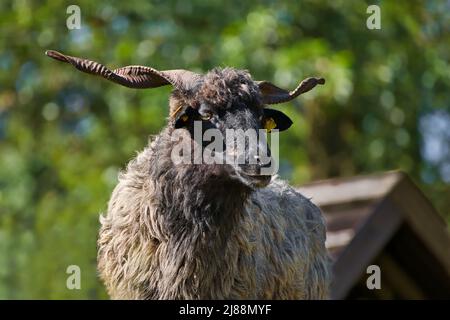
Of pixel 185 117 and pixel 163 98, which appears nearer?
pixel 185 117

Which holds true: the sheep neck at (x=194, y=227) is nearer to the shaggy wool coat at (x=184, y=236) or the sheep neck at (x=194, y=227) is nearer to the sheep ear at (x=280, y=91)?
the shaggy wool coat at (x=184, y=236)

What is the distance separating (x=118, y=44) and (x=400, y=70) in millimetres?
4344

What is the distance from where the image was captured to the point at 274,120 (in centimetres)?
693

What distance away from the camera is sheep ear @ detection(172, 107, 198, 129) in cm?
659

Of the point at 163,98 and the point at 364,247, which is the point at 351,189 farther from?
the point at 163,98

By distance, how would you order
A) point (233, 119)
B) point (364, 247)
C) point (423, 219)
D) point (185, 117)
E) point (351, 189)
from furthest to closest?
Result: point (351, 189), point (423, 219), point (364, 247), point (185, 117), point (233, 119)

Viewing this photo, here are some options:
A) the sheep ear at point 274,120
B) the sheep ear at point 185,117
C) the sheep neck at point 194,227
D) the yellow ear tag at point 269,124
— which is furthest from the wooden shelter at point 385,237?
the sheep ear at point 185,117

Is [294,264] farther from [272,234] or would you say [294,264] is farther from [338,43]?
[338,43]

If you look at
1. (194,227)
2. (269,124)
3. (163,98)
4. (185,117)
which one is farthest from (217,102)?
(163,98)

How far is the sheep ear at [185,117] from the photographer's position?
6.59 metres

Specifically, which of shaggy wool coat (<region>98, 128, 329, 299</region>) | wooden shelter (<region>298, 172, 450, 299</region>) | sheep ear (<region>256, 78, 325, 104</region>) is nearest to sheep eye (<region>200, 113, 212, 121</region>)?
shaggy wool coat (<region>98, 128, 329, 299</region>)

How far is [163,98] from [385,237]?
567cm

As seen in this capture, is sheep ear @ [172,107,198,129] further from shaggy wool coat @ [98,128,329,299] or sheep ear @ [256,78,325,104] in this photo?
sheep ear @ [256,78,325,104]

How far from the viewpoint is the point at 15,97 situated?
1825 centimetres
